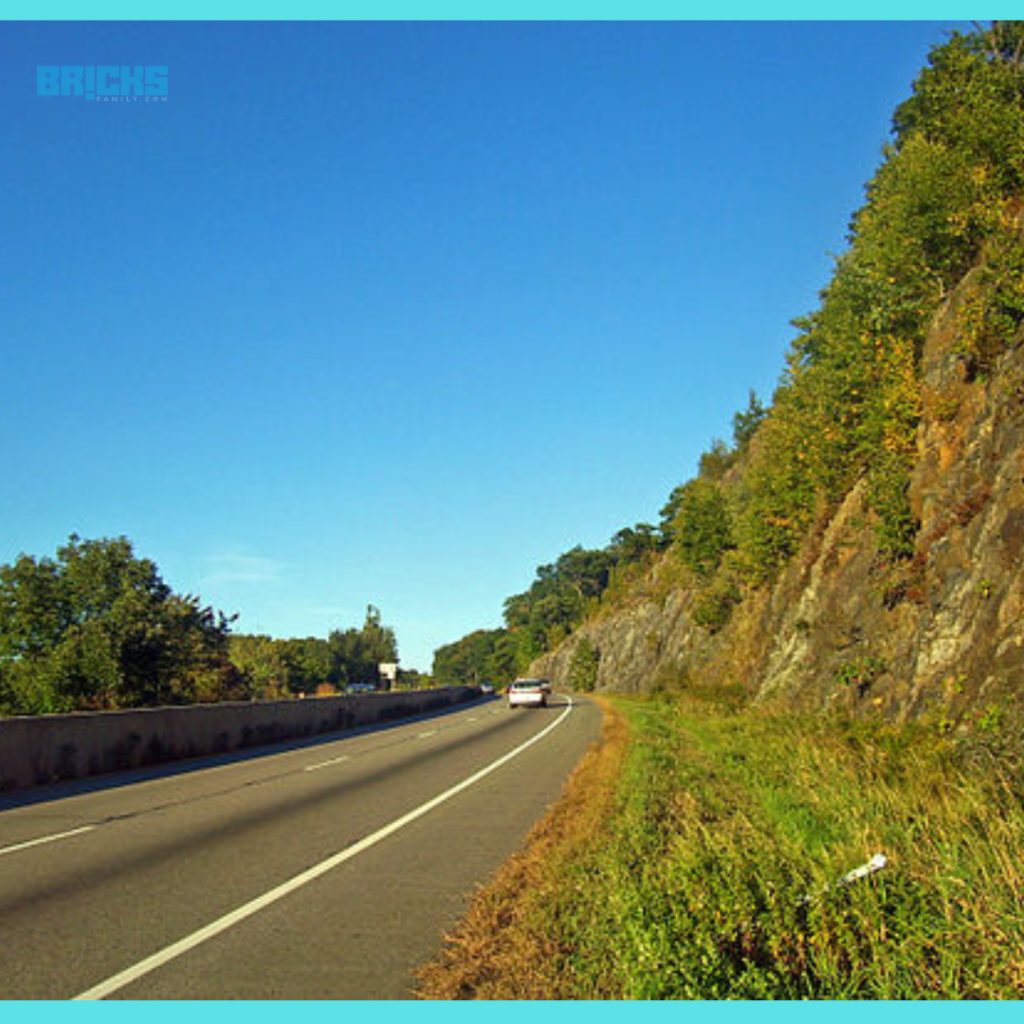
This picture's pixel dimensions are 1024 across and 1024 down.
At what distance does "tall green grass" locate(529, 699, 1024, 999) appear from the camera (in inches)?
183

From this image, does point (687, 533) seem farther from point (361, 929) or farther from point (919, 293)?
point (361, 929)

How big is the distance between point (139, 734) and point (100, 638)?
2079 centimetres

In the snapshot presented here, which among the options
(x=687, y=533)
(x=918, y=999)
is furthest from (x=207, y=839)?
(x=687, y=533)

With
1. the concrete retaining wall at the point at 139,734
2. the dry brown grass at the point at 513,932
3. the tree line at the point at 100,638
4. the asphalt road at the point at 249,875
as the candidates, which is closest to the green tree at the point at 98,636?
the tree line at the point at 100,638

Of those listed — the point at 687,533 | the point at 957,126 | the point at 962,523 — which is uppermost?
the point at 957,126

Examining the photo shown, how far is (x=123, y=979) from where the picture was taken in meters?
5.39

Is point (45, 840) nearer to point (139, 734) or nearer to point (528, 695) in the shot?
point (139, 734)

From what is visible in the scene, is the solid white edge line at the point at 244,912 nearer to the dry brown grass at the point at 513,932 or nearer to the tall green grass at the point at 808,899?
the dry brown grass at the point at 513,932

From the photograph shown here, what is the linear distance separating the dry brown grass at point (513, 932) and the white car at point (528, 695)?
3714 cm

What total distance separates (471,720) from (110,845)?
27486mm

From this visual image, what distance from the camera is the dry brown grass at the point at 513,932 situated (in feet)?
16.7

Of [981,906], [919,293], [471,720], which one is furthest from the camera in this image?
[471,720]

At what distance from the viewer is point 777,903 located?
17.3 feet

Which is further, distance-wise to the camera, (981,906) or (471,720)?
(471,720)
